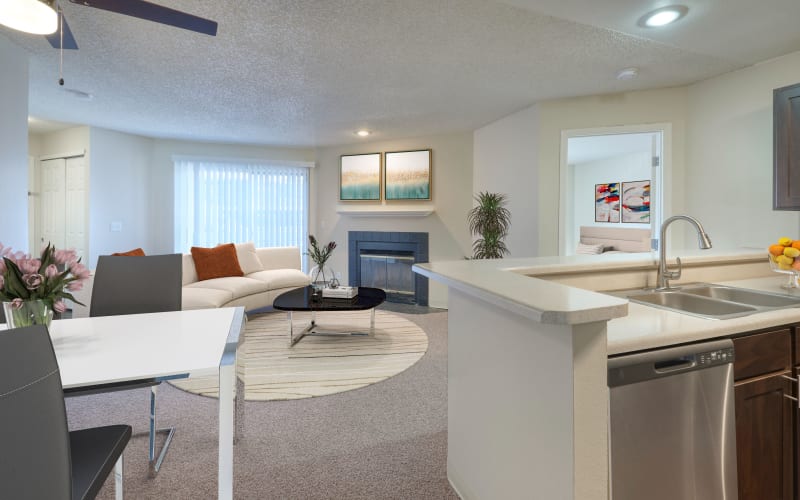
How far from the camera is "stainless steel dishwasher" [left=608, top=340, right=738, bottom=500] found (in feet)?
3.61

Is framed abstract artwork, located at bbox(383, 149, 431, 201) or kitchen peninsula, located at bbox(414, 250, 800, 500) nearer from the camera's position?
kitchen peninsula, located at bbox(414, 250, 800, 500)

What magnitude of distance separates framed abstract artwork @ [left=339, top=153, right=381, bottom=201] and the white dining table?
457 cm

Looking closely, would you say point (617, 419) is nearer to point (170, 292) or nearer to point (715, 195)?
point (170, 292)

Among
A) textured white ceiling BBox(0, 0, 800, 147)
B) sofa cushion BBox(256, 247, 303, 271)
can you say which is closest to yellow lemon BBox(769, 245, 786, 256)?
textured white ceiling BBox(0, 0, 800, 147)

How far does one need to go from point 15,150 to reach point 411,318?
155 inches

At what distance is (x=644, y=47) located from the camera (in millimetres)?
2820

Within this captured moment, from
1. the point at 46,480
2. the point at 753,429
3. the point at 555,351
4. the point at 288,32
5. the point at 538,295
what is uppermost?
the point at 288,32

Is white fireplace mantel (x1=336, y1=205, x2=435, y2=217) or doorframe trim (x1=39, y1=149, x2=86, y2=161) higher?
doorframe trim (x1=39, y1=149, x2=86, y2=161)

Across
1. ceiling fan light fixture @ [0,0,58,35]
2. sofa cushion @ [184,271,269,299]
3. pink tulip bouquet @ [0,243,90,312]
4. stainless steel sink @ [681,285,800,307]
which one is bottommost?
sofa cushion @ [184,271,269,299]

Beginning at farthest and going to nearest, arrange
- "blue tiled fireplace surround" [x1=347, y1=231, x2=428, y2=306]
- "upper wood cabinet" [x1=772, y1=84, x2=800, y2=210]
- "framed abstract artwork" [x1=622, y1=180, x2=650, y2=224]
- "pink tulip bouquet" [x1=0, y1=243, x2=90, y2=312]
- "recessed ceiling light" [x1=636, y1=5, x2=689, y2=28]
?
"framed abstract artwork" [x1=622, y1=180, x2=650, y2=224]
"blue tiled fireplace surround" [x1=347, y1=231, x2=428, y2=306]
"upper wood cabinet" [x1=772, y1=84, x2=800, y2=210]
"recessed ceiling light" [x1=636, y1=5, x2=689, y2=28]
"pink tulip bouquet" [x1=0, y1=243, x2=90, y2=312]

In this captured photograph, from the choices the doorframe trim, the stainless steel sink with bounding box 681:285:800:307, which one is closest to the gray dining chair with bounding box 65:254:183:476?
the stainless steel sink with bounding box 681:285:800:307

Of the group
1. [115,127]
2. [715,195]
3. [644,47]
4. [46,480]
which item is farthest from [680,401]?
[115,127]

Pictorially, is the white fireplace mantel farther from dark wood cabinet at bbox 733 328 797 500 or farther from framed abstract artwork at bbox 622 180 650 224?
dark wood cabinet at bbox 733 328 797 500

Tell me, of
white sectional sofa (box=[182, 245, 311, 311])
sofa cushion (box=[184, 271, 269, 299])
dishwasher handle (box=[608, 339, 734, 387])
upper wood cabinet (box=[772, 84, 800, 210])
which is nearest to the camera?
dishwasher handle (box=[608, 339, 734, 387])
